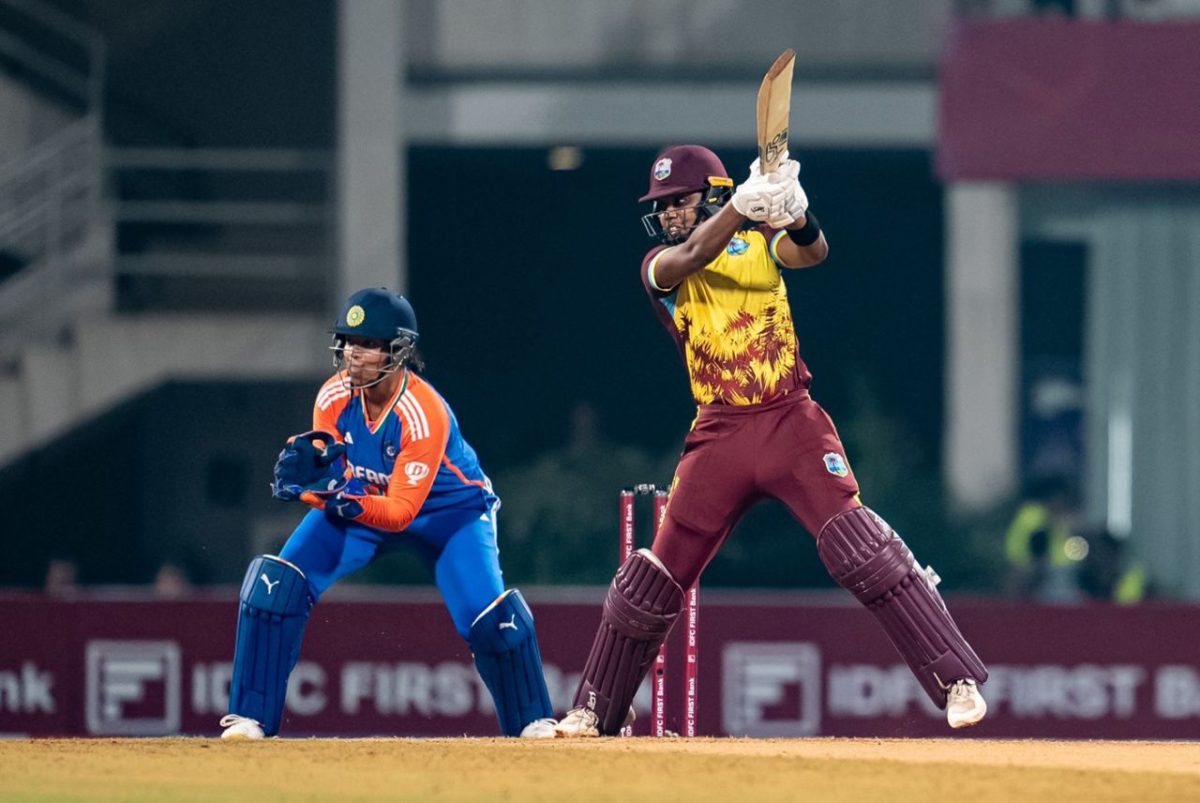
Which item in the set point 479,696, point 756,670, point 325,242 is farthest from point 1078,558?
point 325,242

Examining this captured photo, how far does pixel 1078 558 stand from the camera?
1609cm

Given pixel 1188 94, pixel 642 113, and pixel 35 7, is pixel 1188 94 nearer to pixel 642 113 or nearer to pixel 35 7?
pixel 642 113

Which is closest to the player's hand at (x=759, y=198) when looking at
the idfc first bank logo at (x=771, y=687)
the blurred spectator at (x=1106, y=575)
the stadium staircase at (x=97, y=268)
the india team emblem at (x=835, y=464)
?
the india team emblem at (x=835, y=464)

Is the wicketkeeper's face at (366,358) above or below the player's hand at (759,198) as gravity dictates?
below

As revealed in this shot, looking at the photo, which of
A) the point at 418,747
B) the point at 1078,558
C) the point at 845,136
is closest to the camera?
the point at 418,747

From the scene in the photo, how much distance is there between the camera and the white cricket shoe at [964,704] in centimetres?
784

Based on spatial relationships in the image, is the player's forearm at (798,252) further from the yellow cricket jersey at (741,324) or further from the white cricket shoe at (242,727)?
the white cricket shoe at (242,727)

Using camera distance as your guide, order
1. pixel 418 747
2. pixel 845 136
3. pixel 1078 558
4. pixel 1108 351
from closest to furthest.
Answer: pixel 418 747, pixel 1078 558, pixel 845 136, pixel 1108 351

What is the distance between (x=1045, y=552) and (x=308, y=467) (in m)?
8.68

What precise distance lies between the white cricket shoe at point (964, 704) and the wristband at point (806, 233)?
165cm

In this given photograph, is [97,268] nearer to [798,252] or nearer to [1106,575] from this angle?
[1106,575]

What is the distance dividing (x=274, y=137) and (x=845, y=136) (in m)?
5.62

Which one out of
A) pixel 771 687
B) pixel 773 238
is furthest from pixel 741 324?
pixel 771 687

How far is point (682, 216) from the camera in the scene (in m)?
8.25
